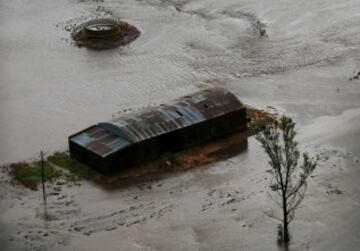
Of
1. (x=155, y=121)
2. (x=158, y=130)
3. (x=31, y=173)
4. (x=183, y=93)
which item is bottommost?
(x=31, y=173)

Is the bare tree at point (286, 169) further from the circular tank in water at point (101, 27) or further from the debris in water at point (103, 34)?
the circular tank in water at point (101, 27)

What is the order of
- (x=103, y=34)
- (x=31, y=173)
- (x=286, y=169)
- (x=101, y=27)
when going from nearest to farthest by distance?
(x=286, y=169) < (x=31, y=173) < (x=103, y=34) < (x=101, y=27)

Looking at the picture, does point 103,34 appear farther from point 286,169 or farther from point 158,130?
point 286,169

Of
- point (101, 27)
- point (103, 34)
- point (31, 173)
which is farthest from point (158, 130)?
point (101, 27)

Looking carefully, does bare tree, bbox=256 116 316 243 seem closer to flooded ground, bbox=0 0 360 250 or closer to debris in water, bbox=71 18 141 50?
flooded ground, bbox=0 0 360 250

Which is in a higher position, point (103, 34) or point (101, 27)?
point (101, 27)

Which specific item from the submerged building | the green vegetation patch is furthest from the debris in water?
the green vegetation patch
